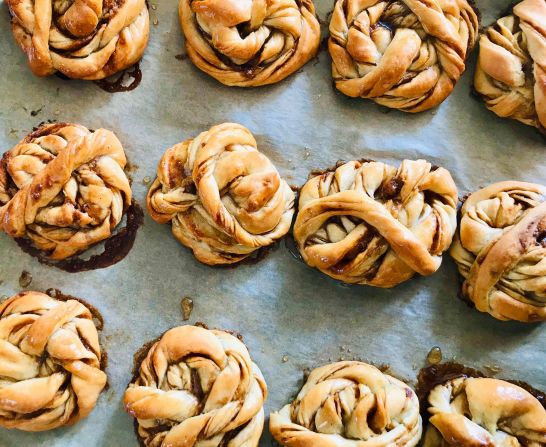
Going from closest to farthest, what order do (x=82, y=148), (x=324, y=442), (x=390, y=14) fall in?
1. (x=324, y=442)
2. (x=82, y=148)
3. (x=390, y=14)

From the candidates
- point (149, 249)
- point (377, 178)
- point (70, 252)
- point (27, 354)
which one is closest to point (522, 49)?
point (377, 178)

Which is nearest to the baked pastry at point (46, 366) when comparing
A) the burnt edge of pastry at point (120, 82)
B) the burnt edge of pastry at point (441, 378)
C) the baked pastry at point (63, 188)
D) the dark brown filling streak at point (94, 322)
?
the dark brown filling streak at point (94, 322)

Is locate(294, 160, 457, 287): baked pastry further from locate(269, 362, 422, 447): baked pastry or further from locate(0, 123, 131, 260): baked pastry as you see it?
locate(0, 123, 131, 260): baked pastry

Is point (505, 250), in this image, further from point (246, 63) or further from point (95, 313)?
point (95, 313)

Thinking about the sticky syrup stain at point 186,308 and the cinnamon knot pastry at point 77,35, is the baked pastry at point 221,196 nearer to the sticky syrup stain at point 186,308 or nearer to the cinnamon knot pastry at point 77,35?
the sticky syrup stain at point 186,308

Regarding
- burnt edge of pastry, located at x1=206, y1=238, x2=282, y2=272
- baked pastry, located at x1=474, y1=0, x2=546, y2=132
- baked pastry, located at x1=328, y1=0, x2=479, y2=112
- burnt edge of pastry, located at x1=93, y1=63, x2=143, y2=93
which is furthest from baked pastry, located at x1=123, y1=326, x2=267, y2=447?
baked pastry, located at x1=474, y1=0, x2=546, y2=132

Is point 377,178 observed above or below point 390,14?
below

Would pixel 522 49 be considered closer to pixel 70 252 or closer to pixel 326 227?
pixel 326 227

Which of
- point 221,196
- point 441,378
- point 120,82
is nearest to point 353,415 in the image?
point 441,378
